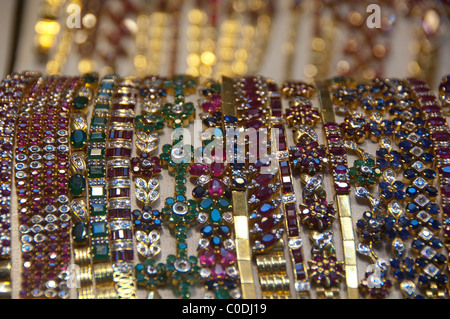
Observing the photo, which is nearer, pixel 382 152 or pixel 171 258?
pixel 171 258

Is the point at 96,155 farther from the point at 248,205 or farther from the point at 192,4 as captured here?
the point at 192,4

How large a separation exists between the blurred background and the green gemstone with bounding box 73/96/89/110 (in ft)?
2.81

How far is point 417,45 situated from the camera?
5.96 feet

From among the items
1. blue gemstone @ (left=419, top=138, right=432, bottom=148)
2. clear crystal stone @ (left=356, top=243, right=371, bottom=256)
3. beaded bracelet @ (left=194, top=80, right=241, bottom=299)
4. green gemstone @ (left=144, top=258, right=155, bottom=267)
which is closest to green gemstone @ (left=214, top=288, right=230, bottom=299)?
→ beaded bracelet @ (left=194, top=80, right=241, bottom=299)

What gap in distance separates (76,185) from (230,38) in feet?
3.92

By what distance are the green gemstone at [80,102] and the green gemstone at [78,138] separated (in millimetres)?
66

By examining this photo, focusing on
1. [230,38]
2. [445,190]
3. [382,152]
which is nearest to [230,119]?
[382,152]

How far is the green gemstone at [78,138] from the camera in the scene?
875 millimetres

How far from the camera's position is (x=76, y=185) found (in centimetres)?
83

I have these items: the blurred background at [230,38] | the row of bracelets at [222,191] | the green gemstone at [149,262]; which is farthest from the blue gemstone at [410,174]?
the blurred background at [230,38]

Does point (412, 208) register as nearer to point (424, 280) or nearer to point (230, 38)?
point (424, 280)

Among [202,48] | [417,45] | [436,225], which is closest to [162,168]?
[436,225]

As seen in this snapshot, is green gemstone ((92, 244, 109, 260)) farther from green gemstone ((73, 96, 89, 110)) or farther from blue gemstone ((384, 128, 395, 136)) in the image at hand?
blue gemstone ((384, 128, 395, 136))

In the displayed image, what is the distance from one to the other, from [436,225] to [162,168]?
441 millimetres
